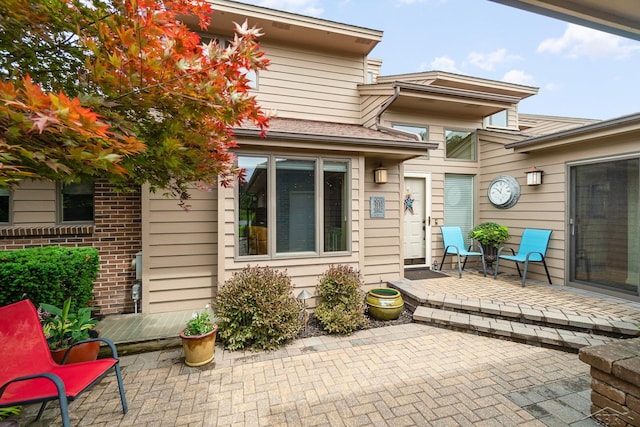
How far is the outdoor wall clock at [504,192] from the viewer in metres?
6.19

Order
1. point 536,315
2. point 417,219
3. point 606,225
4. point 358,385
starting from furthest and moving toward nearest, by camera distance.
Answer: point 417,219 → point 606,225 → point 536,315 → point 358,385

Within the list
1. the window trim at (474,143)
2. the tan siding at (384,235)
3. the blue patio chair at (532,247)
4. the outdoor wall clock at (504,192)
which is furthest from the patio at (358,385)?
the window trim at (474,143)

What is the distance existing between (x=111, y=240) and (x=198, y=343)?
8.23 ft

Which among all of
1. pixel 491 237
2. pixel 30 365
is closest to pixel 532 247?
pixel 491 237

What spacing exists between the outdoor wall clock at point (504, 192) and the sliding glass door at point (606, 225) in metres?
1.05

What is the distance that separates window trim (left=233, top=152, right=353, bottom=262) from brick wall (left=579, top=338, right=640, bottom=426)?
299cm

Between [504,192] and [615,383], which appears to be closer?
[615,383]

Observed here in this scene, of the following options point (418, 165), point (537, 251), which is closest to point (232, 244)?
point (418, 165)

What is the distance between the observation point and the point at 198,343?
3059 mm

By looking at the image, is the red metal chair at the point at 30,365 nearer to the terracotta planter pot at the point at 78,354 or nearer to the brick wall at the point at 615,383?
the terracotta planter pot at the point at 78,354

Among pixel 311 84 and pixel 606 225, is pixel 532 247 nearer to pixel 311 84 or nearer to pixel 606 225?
pixel 606 225

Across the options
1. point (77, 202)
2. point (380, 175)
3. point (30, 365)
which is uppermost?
point (380, 175)

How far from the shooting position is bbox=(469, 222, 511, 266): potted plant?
19.3ft

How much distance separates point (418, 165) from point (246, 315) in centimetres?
506
